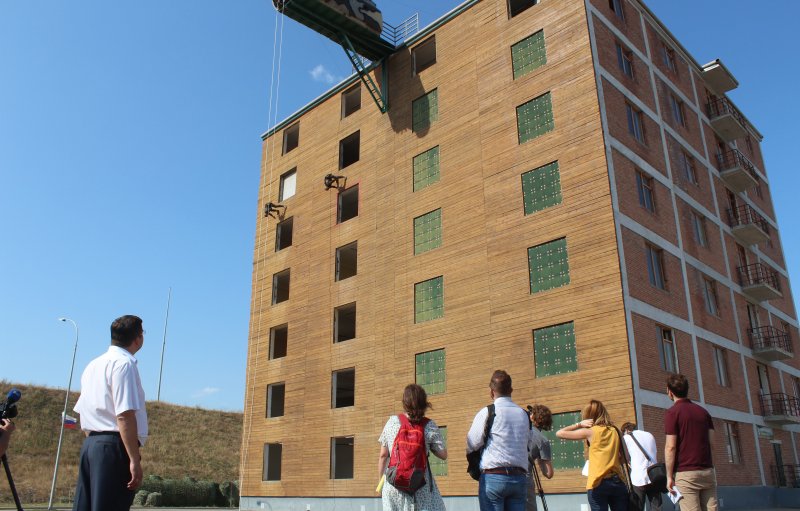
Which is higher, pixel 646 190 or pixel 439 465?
pixel 646 190

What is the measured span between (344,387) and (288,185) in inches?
463

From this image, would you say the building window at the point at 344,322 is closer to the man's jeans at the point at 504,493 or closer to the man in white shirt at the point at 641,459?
the man in white shirt at the point at 641,459

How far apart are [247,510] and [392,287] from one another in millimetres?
13047

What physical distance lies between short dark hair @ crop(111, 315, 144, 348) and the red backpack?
8.66 feet

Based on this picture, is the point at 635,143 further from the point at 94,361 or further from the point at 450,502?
the point at 94,361

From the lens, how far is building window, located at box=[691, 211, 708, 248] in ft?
89.4

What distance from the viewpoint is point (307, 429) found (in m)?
29.4

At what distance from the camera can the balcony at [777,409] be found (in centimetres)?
2722

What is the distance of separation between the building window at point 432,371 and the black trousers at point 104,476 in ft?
65.4

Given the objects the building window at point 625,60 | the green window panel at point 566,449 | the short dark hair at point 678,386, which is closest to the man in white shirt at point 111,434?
the short dark hair at point 678,386

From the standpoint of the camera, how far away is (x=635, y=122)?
83.1ft

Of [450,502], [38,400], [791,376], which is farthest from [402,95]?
[38,400]

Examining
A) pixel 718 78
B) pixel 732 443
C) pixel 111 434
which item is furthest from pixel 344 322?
pixel 111 434

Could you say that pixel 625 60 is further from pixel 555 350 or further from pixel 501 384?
pixel 501 384
